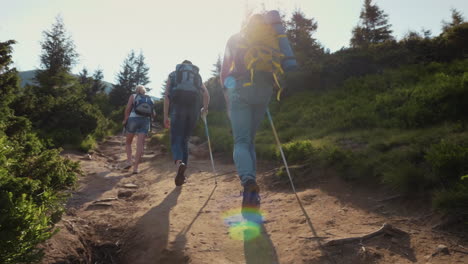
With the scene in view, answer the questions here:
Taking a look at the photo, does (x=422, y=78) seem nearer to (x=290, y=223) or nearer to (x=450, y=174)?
(x=450, y=174)

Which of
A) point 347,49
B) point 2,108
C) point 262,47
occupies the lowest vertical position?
point 2,108

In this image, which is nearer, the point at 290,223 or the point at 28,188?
the point at 28,188

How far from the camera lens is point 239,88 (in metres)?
3.03

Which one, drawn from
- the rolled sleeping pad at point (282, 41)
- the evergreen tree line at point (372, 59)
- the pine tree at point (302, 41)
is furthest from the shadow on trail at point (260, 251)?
the pine tree at point (302, 41)

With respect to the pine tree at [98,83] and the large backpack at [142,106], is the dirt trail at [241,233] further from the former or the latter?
the pine tree at [98,83]

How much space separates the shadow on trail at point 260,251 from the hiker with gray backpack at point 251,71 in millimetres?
492

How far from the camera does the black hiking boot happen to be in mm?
2781

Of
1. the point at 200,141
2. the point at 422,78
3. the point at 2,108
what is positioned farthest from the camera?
the point at 200,141

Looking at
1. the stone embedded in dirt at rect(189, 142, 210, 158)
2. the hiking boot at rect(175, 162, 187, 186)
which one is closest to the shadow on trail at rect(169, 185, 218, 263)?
the hiking boot at rect(175, 162, 187, 186)

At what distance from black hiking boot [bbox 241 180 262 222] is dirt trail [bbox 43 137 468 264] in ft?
0.53

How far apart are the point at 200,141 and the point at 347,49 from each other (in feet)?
30.3

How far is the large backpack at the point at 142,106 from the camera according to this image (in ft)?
20.7

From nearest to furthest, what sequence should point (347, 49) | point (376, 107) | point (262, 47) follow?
point (262, 47) → point (376, 107) → point (347, 49)

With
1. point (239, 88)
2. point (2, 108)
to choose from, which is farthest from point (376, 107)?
point (2, 108)
